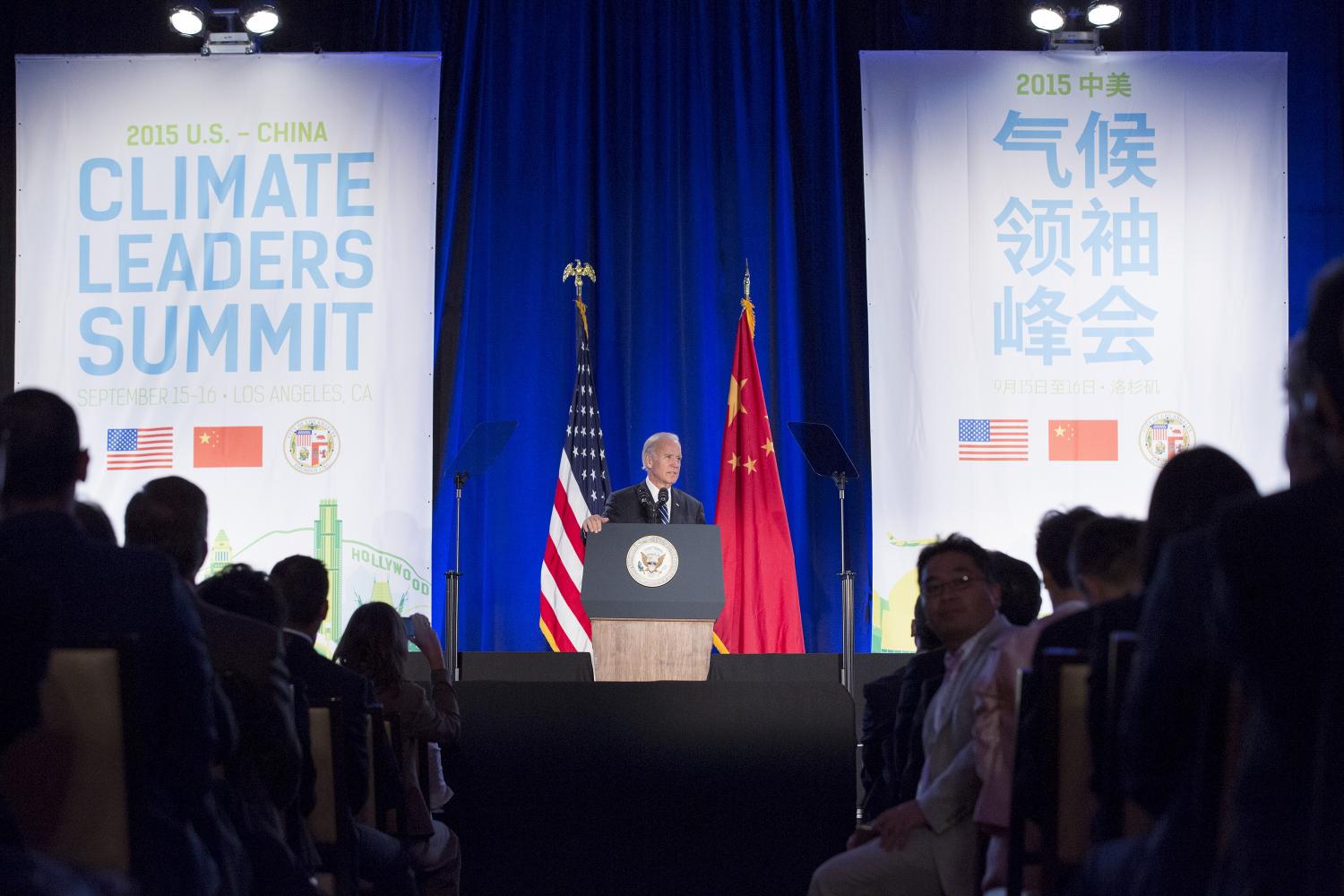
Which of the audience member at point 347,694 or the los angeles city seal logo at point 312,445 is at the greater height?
the los angeles city seal logo at point 312,445

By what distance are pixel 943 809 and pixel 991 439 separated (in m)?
5.08

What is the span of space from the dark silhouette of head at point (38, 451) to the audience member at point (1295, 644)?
1535mm

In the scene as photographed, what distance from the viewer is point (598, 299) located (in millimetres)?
8680

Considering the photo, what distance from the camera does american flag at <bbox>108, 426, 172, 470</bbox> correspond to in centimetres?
798

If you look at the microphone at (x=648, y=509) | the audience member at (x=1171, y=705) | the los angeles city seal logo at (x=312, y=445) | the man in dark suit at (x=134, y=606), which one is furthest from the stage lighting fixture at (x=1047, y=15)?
the man in dark suit at (x=134, y=606)

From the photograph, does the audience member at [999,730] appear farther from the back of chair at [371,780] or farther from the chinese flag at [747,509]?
the chinese flag at [747,509]

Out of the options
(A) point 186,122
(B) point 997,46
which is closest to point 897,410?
(B) point 997,46

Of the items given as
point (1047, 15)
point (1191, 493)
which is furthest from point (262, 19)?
point (1191, 493)

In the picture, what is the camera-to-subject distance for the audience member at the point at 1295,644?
4.55 ft

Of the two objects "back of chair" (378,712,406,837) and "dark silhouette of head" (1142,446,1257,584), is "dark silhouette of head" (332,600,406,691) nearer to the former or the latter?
"back of chair" (378,712,406,837)

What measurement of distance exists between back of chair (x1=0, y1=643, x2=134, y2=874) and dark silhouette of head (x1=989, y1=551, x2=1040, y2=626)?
257cm

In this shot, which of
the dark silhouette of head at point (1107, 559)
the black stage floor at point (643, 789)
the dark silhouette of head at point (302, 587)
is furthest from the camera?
the black stage floor at point (643, 789)

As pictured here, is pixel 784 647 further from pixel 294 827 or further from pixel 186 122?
pixel 294 827

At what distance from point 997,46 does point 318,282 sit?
4.35m
